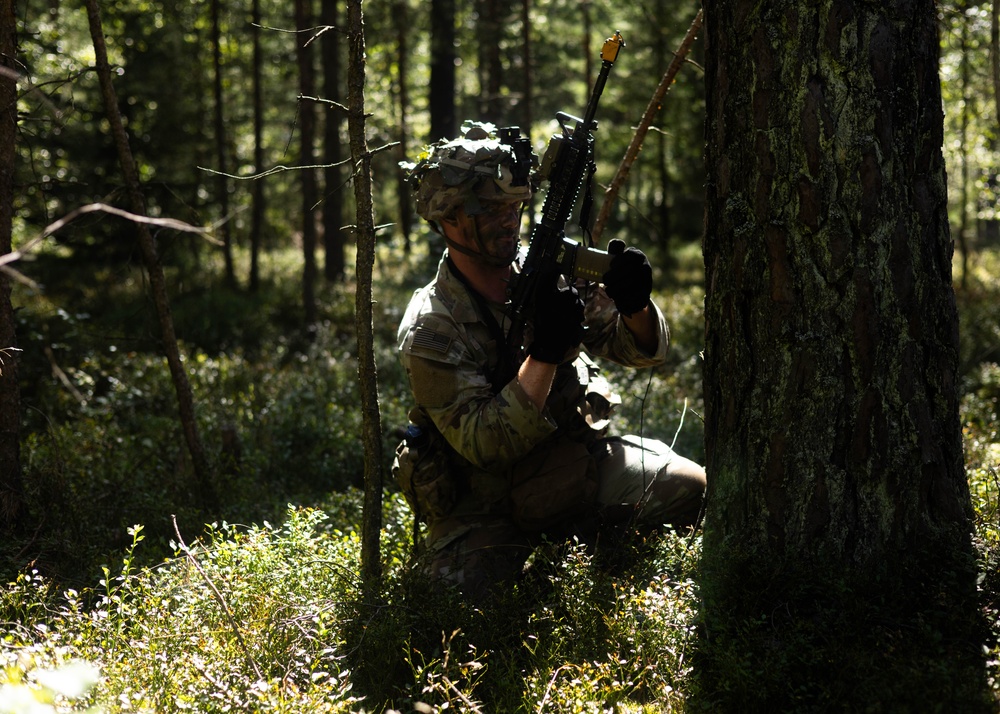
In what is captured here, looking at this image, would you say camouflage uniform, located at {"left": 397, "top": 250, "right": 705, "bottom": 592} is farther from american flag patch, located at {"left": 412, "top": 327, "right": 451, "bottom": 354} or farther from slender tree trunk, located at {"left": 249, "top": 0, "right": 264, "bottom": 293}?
slender tree trunk, located at {"left": 249, "top": 0, "right": 264, "bottom": 293}

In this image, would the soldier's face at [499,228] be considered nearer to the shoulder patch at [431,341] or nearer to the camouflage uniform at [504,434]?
the camouflage uniform at [504,434]

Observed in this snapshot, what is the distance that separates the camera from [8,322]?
4.83 metres

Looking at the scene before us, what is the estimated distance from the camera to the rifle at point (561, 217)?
161 inches

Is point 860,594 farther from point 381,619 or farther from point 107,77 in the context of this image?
point 107,77

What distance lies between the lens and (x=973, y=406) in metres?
6.70

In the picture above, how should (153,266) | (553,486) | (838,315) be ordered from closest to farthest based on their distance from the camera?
(838,315), (553,486), (153,266)

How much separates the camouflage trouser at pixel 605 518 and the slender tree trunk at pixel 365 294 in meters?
0.35

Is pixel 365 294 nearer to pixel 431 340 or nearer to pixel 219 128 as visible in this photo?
pixel 431 340

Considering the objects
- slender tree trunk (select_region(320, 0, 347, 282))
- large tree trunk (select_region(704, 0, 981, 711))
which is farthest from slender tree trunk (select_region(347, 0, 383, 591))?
slender tree trunk (select_region(320, 0, 347, 282))

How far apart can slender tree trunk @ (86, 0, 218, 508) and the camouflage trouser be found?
2.18 m

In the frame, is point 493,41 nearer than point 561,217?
No

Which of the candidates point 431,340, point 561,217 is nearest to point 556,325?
point 561,217

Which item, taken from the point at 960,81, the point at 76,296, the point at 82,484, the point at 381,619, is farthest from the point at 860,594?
the point at 76,296

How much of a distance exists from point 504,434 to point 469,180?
1343 mm
